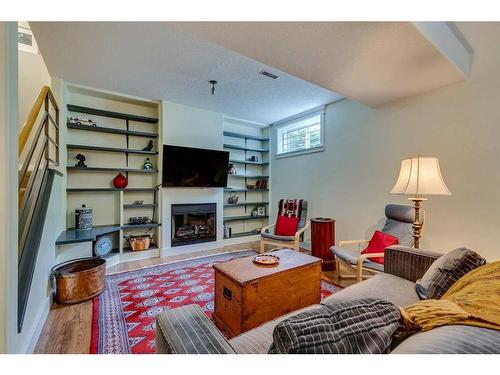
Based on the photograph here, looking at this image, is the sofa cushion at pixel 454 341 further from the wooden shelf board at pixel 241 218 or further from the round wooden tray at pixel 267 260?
the wooden shelf board at pixel 241 218

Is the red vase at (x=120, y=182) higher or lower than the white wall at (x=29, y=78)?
lower

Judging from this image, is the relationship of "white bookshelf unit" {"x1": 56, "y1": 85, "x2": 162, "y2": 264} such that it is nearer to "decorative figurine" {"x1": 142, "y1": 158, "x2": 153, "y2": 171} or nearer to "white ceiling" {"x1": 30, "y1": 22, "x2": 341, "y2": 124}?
"decorative figurine" {"x1": 142, "y1": 158, "x2": 153, "y2": 171}

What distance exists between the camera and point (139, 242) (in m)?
3.51

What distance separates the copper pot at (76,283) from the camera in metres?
2.17

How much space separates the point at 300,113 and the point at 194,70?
222 centimetres

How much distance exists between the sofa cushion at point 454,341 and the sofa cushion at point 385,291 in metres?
0.79

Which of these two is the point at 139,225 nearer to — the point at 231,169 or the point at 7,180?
the point at 231,169

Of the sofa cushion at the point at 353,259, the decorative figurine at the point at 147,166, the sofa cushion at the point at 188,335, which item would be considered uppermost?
the decorative figurine at the point at 147,166

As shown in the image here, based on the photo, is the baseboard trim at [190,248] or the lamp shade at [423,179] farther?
the baseboard trim at [190,248]

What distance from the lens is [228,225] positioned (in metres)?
4.76

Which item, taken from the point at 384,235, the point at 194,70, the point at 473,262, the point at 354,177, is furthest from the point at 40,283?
the point at 354,177

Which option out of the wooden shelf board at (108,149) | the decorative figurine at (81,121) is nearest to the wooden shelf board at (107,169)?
the wooden shelf board at (108,149)

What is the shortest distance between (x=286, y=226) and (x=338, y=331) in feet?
11.0
